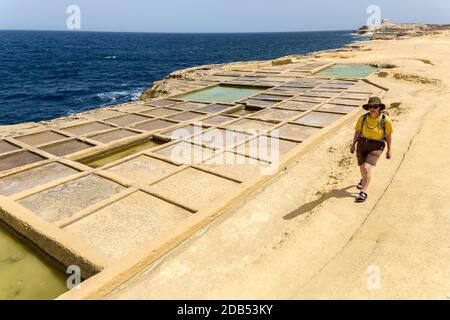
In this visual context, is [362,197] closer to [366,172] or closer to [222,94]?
[366,172]

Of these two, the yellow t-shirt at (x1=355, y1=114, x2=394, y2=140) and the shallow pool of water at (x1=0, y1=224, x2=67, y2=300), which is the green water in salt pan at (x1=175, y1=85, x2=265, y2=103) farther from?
the shallow pool of water at (x1=0, y1=224, x2=67, y2=300)

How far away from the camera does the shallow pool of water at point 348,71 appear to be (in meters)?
16.8

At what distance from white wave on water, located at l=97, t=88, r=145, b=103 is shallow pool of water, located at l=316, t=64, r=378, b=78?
16071mm

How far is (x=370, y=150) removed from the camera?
16.3 ft

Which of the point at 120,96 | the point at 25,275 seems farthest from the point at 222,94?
the point at 120,96

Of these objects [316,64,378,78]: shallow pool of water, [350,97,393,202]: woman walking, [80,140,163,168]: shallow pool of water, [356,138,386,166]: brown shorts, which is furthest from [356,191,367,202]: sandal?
[316,64,378,78]: shallow pool of water

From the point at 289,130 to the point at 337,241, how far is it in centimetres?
477

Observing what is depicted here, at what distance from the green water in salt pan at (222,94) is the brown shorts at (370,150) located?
25.8ft

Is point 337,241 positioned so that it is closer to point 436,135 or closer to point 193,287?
point 193,287

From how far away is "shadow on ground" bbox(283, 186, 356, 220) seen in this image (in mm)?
5074

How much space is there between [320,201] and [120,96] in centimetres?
2744

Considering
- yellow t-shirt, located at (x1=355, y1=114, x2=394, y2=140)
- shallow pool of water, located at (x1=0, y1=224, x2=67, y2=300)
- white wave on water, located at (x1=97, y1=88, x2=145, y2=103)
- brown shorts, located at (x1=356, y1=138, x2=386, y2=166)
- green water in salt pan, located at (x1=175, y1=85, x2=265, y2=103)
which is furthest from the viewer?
white wave on water, located at (x1=97, y1=88, x2=145, y2=103)

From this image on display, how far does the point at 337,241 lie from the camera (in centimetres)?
423
